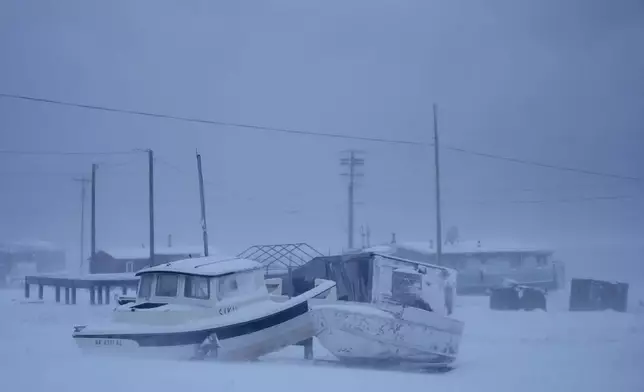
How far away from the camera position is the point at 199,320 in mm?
11047

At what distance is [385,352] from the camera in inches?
430

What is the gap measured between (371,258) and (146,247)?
25273 millimetres

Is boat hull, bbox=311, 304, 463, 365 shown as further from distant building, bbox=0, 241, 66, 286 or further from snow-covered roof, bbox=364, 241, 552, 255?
distant building, bbox=0, 241, 66, 286

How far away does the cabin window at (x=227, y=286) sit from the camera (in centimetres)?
1162

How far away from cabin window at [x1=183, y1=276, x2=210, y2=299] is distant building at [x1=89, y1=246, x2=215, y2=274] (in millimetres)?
19152

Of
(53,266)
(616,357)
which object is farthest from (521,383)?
(53,266)

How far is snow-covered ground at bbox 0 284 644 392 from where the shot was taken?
6.91 m

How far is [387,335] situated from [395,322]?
27cm

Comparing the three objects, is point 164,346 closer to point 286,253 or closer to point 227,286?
point 227,286

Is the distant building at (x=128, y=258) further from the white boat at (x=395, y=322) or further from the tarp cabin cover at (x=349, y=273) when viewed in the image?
the white boat at (x=395, y=322)

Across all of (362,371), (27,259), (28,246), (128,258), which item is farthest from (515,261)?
(28,246)

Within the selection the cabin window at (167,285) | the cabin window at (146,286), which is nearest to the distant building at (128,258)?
the cabin window at (146,286)

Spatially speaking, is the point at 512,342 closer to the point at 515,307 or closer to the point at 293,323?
the point at 293,323

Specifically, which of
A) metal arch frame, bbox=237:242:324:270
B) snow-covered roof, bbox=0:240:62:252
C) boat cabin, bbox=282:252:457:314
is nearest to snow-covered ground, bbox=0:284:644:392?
boat cabin, bbox=282:252:457:314
